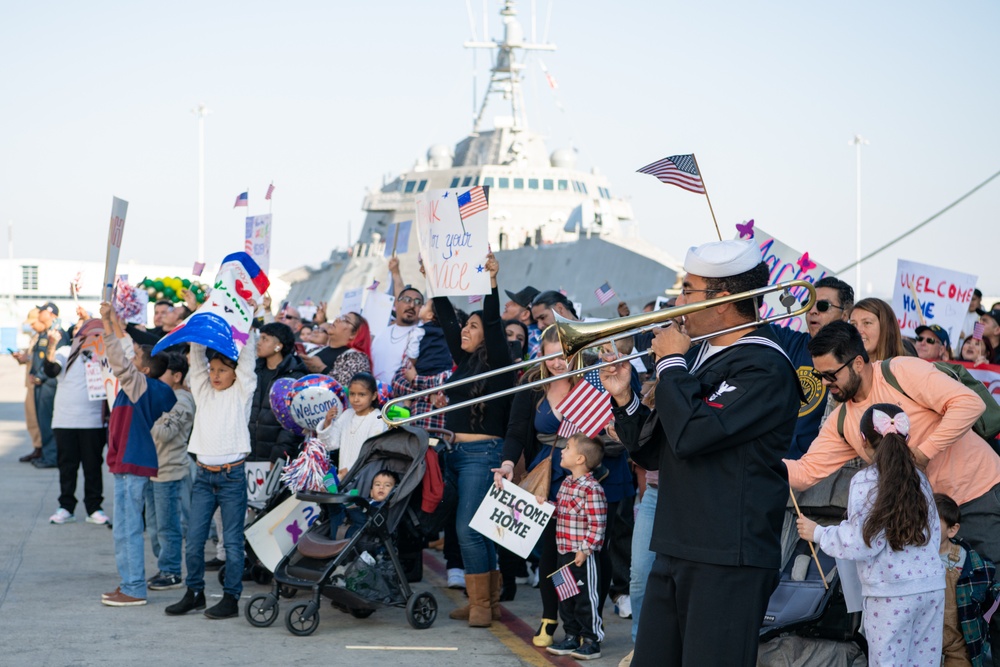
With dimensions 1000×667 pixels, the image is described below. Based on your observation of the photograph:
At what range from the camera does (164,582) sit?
8.85 m

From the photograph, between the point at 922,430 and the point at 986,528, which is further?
the point at 986,528

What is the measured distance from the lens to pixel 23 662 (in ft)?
21.7

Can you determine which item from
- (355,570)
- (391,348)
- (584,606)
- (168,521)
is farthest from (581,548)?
(391,348)

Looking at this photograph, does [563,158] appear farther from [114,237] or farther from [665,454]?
[665,454]

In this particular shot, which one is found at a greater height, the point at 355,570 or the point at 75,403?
the point at 75,403

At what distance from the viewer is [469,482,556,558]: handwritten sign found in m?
7.18

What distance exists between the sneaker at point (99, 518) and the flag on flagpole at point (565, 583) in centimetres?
639

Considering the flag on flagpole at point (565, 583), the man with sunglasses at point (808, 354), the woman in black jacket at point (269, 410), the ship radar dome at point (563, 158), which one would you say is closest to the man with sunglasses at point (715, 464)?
the man with sunglasses at point (808, 354)

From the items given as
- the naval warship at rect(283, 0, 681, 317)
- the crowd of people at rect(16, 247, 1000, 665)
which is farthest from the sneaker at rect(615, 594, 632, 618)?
the naval warship at rect(283, 0, 681, 317)

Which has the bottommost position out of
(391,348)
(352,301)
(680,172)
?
(391,348)

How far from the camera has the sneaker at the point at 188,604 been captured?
793 cm

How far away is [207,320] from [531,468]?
7.73 ft

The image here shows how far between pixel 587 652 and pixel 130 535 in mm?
3337

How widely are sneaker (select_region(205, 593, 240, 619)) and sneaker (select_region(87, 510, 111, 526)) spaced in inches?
169
